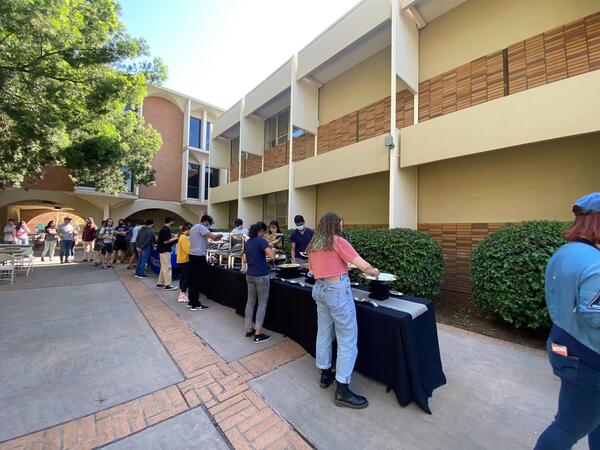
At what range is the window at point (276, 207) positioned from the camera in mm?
12344

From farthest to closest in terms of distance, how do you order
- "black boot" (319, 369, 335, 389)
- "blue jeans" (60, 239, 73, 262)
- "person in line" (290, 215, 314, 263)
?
1. "blue jeans" (60, 239, 73, 262)
2. "person in line" (290, 215, 314, 263)
3. "black boot" (319, 369, 335, 389)

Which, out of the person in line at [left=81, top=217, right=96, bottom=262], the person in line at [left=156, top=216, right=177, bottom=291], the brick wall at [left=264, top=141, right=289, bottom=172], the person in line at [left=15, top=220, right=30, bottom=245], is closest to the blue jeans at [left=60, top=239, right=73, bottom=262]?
the person in line at [left=81, top=217, right=96, bottom=262]

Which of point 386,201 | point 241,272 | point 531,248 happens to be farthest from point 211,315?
point 386,201

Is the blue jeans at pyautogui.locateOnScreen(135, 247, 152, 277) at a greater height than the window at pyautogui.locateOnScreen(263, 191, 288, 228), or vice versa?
the window at pyautogui.locateOnScreen(263, 191, 288, 228)

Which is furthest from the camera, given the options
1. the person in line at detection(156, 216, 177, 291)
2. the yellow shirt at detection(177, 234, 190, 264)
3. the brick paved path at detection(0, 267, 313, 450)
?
the person in line at detection(156, 216, 177, 291)

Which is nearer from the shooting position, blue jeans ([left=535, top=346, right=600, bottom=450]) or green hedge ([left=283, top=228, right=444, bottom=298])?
blue jeans ([left=535, top=346, right=600, bottom=450])

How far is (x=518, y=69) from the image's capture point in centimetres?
570

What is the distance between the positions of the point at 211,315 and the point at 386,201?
604cm

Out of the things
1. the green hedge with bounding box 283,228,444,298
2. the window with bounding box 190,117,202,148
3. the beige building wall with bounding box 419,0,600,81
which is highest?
the window with bounding box 190,117,202,148

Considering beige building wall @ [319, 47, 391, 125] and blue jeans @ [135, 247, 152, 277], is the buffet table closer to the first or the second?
blue jeans @ [135, 247, 152, 277]

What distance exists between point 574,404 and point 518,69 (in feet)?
23.0

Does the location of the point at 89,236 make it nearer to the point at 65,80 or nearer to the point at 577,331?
the point at 65,80

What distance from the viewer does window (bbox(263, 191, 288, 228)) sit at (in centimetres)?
1234

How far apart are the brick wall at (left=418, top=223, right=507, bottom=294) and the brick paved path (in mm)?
4850
